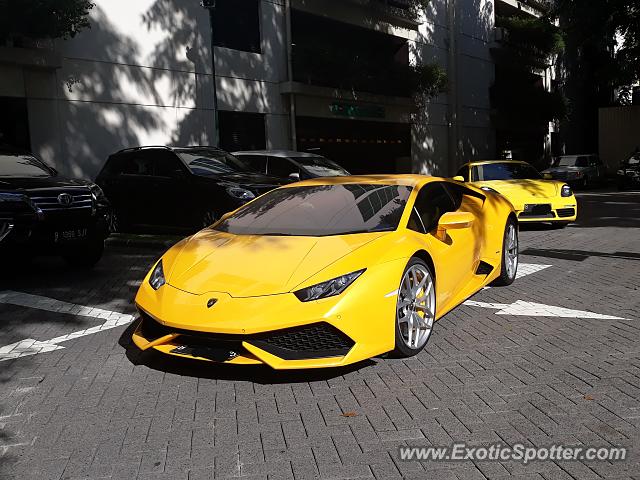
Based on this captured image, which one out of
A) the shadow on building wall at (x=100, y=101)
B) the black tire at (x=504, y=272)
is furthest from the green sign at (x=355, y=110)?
the black tire at (x=504, y=272)

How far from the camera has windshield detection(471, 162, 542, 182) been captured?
12648mm

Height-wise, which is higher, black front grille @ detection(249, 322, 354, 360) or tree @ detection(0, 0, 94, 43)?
tree @ detection(0, 0, 94, 43)

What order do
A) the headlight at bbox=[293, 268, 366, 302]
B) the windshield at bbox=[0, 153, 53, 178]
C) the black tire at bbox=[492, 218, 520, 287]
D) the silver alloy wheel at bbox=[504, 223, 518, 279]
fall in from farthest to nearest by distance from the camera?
the windshield at bbox=[0, 153, 53, 178] < the silver alloy wheel at bbox=[504, 223, 518, 279] < the black tire at bbox=[492, 218, 520, 287] < the headlight at bbox=[293, 268, 366, 302]

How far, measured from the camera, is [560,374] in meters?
3.97

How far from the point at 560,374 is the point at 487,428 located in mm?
1009

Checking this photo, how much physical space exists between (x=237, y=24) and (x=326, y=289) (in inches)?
622

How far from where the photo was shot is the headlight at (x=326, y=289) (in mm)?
3846

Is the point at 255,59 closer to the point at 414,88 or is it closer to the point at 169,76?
the point at 169,76

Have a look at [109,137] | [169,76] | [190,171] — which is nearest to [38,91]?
[109,137]

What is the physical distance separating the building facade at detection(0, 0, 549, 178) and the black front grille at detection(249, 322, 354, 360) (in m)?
11.4

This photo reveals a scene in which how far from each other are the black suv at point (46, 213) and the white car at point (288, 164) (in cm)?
466

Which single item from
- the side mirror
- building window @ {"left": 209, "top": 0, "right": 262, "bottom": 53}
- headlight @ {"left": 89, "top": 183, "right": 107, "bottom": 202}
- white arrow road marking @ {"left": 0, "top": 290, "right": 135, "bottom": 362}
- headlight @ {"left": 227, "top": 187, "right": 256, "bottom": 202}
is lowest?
white arrow road marking @ {"left": 0, "top": 290, "right": 135, "bottom": 362}

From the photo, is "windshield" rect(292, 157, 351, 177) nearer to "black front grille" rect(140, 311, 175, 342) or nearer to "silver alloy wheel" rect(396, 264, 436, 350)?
"silver alloy wheel" rect(396, 264, 436, 350)

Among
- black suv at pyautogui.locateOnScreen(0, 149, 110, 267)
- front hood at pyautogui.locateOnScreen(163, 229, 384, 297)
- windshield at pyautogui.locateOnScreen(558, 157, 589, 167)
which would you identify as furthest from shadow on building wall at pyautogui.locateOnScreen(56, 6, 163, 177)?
windshield at pyautogui.locateOnScreen(558, 157, 589, 167)
